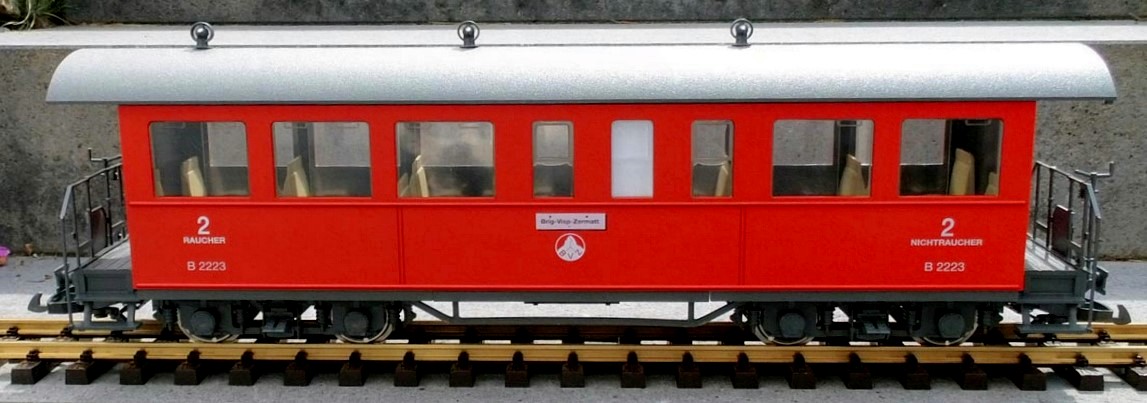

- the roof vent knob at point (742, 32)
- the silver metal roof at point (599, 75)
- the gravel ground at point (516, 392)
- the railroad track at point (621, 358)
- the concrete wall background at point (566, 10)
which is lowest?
the gravel ground at point (516, 392)

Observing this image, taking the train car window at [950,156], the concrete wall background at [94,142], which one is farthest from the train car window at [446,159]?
the concrete wall background at [94,142]

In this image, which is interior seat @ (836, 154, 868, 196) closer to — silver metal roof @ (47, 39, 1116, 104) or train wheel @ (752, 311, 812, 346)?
silver metal roof @ (47, 39, 1116, 104)

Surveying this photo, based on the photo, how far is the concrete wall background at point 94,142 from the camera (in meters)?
13.0

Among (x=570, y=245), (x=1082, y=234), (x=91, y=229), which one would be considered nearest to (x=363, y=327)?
(x=570, y=245)

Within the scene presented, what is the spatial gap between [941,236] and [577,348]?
123 inches

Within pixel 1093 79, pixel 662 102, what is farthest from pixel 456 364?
pixel 1093 79

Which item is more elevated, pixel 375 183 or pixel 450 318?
pixel 375 183

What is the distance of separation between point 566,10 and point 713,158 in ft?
25.4

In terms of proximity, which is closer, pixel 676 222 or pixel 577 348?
pixel 676 222

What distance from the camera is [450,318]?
9.45 m

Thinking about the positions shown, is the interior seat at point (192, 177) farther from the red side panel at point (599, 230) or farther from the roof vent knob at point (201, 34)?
the roof vent knob at point (201, 34)

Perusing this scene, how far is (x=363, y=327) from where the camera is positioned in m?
9.62

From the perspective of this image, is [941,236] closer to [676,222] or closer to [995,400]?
[995,400]

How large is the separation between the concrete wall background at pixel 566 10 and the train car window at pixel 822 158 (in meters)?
7.26
